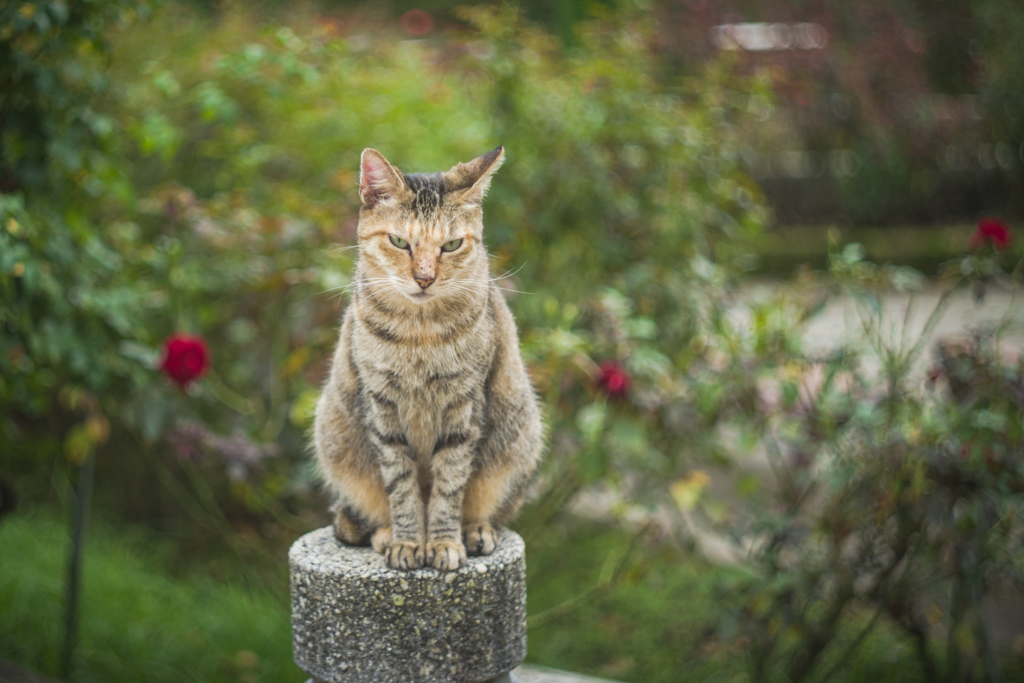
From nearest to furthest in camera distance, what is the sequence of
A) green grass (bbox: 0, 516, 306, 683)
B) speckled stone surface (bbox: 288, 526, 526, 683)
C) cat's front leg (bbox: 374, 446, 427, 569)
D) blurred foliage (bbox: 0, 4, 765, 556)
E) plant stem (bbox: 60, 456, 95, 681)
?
speckled stone surface (bbox: 288, 526, 526, 683), cat's front leg (bbox: 374, 446, 427, 569), blurred foliage (bbox: 0, 4, 765, 556), plant stem (bbox: 60, 456, 95, 681), green grass (bbox: 0, 516, 306, 683)

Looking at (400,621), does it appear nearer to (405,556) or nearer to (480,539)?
(405,556)

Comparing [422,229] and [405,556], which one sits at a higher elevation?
[422,229]

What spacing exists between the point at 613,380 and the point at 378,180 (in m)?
1.13

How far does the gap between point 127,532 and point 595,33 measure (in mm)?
3488

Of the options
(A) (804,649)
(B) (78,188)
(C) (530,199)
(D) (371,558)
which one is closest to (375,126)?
(C) (530,199)

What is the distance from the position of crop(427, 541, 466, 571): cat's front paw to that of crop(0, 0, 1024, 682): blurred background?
2.91 ft

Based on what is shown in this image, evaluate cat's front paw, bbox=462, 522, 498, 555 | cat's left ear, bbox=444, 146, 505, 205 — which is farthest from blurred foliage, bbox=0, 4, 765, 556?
cat's front paw, bbox=462, 522, 498, 555

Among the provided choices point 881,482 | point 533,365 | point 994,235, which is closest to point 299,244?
point 533,365

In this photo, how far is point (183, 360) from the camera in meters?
2.74

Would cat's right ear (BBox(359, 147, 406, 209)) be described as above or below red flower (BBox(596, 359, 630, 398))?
above

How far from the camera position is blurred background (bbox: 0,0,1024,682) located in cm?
278

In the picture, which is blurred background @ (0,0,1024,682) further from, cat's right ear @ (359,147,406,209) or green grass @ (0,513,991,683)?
cat's right ear @ (359,147,406,209)

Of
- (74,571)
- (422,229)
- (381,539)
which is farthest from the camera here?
(74,571)

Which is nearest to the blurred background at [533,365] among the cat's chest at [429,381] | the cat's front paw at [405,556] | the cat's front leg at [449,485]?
the cat's chest at [429,381]
